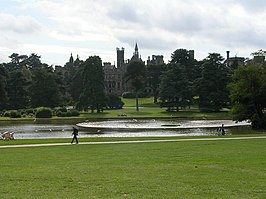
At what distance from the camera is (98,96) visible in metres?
80.0

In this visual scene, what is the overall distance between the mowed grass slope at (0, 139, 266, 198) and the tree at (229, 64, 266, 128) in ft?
99.2

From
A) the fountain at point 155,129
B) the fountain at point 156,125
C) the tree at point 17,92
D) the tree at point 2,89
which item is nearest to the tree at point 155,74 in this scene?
the tree at point 17,92

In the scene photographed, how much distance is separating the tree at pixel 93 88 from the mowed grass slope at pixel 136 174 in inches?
2339

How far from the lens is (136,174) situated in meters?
13.3

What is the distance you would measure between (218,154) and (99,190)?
9.78 meters

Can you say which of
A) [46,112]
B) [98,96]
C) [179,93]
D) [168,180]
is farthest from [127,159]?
Result: [179,93]

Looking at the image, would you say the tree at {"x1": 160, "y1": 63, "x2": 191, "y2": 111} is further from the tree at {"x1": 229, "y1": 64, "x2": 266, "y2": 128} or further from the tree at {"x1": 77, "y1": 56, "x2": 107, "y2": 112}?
the tree at {"x1": 229, "y1": 64, "x2": 266, "y2": 128}

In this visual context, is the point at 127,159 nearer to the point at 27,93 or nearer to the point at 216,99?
the point at 216,99

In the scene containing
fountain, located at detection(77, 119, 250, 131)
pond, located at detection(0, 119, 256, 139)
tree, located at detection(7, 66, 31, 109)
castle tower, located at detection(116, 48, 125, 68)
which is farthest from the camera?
castle tower, located at detection(116, 48, 125, 68)

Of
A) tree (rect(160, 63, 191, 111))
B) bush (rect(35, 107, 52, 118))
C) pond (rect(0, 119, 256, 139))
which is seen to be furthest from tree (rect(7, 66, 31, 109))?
pond (rect(0, 119, 256, 139))

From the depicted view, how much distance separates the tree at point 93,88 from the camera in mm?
80000

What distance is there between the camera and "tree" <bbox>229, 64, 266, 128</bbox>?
1956 inches

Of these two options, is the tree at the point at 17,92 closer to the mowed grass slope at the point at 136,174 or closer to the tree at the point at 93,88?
the tree at the point at 93,88

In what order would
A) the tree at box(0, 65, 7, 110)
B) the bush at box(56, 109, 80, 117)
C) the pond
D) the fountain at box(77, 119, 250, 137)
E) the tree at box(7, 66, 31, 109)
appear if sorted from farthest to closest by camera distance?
the tree at box(7, 66, 31, 109), the tree at box(0, 65, 7, 110), the bush at box(56, 109, 80, 117), the fountain at box(77, 119, 250, 137), the pond
